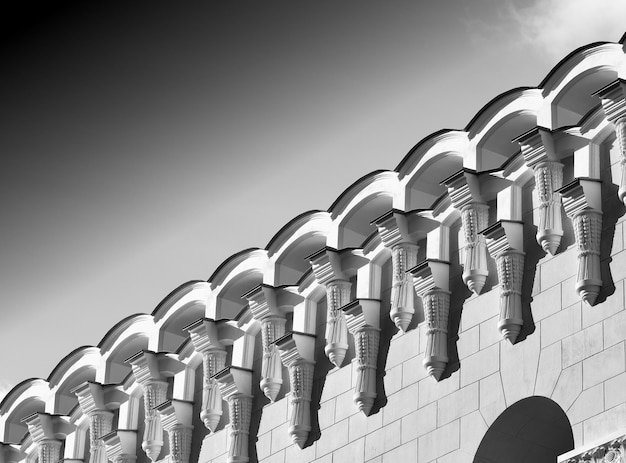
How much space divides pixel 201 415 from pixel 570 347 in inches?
292

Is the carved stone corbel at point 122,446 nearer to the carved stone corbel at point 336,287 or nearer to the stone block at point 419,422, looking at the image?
the carved stone corbel at point 336,287

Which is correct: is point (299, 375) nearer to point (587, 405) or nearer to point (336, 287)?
point (336, 287)

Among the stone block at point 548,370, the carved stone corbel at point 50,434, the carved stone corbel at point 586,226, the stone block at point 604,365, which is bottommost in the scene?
the stone block at point 604,365

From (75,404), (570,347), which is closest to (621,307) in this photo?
(570,347)

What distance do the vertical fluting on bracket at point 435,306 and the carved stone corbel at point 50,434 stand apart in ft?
30.2

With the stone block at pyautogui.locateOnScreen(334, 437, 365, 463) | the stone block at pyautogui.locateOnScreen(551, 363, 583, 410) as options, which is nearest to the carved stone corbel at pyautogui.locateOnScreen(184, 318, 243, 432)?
the stone block at pyautogui.locateOnScreen(334, 437, 365, 463)

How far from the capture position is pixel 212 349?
866 inches

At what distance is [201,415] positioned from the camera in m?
21.7

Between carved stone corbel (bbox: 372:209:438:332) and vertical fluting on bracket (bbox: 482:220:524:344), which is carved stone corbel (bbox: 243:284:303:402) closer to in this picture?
carved stone corbel (bbox: 372:209:438:332)

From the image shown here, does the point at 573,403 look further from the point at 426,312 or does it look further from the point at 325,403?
the point at 325,403

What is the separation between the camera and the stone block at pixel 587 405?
50.9 ft

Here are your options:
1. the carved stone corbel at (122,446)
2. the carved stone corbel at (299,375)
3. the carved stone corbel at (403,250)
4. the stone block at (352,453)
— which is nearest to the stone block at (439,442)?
the stone block at (352,453)

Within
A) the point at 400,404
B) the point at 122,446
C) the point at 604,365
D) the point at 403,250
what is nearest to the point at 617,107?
the point at 604,365

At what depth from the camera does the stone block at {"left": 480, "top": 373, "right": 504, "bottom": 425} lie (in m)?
16.8
